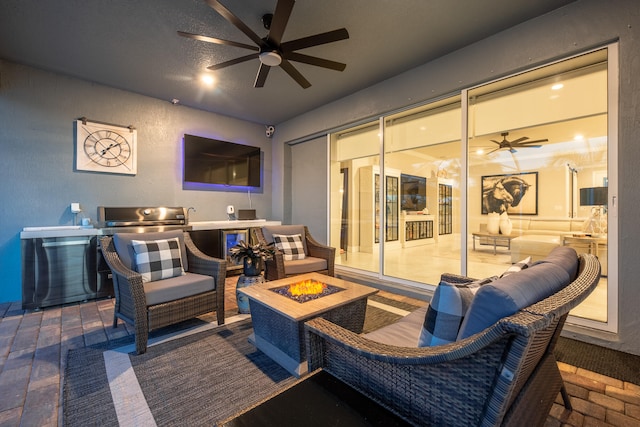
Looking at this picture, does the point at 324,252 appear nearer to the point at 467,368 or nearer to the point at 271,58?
the point at 271,58

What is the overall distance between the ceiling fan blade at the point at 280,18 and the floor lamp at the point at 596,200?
293 cm

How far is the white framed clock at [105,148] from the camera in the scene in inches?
145

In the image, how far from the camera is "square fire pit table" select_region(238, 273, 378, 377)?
5.98ft

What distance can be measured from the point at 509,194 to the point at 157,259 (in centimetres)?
405

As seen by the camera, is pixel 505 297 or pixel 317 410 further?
pixel 317 410

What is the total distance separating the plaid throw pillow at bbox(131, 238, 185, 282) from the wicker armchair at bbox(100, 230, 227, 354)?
0.07m

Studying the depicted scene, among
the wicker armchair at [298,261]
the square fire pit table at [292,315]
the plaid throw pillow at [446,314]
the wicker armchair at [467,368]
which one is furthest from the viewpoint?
the wicker armchair at [298,261]

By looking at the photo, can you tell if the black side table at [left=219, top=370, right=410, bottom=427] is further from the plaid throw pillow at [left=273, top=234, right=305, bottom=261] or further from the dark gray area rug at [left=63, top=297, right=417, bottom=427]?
the plaid throw pillow at [left=273, top=234, right=305, bottom=261]

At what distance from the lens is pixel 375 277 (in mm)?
4078

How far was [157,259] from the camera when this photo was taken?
2471mm

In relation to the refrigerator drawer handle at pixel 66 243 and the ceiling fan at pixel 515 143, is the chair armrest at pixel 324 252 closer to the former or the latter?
the ceiling fan at pixel 515 143

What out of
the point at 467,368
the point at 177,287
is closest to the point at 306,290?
the point at 177,287

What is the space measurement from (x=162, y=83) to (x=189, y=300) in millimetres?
3083

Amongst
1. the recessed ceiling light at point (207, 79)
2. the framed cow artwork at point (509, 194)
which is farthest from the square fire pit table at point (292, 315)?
the recessed ceiling light at point (207, 79)
